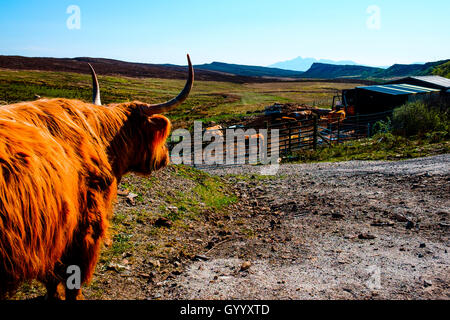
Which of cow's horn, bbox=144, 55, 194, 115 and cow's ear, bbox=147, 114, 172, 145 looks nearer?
cow's horn, bbox=144, 55, 194, 115

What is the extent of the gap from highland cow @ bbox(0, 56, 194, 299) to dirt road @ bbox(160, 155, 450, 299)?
1326mm

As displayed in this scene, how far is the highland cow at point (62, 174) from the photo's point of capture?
205 cm

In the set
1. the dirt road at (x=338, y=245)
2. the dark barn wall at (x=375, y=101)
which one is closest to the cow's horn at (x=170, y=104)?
the dirt road at (x=338, y=245)

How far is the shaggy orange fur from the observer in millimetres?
2045

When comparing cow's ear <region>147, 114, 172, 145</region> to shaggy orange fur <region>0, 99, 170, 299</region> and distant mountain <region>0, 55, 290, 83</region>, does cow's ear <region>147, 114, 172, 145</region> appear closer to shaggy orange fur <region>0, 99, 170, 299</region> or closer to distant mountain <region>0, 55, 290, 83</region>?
shaggy orange fur <region>0, 99, 170, 299</region>

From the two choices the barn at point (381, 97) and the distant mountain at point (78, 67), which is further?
the distant mountain at point (78, 67)

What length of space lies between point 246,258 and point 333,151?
34.6 feet

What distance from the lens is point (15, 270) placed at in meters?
2.07

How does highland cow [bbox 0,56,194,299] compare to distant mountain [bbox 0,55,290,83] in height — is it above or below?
below

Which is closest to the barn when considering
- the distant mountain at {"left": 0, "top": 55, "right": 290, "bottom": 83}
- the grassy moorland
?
the grassy moorland

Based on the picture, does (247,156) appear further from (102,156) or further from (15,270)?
(15,270)

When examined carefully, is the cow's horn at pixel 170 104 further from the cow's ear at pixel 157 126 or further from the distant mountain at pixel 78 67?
the distant mountain at pixel 78 67

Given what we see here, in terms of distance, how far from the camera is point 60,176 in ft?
7.66
